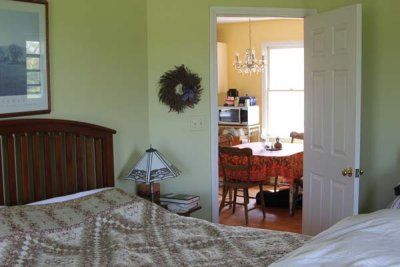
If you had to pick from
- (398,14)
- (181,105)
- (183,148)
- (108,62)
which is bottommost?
(183,148)

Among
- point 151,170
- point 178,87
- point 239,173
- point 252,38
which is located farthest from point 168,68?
point 252,38

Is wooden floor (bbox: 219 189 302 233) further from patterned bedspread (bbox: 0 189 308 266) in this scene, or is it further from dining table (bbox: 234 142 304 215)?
patterned bedspread (bbox: 0 189 308 266)

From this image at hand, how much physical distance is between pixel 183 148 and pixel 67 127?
1189 millimetres

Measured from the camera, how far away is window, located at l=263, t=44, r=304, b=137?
7723 mm

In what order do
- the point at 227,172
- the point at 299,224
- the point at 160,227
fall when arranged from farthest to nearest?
the point at 227,172 < the point at 299,224 < the point at 160,227

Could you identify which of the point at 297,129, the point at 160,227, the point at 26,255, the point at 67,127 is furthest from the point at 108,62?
the point at 297,129

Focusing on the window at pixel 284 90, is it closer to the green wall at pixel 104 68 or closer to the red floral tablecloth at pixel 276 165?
the red floral tablecloth at pixel 276 165

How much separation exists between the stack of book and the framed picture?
3.90 feet

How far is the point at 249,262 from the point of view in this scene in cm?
230

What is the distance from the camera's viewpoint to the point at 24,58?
298 centimetres

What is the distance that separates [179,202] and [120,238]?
117 cm

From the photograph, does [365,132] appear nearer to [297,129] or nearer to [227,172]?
[227,172]

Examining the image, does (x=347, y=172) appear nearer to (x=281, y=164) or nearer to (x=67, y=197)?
(x=67, y=197)

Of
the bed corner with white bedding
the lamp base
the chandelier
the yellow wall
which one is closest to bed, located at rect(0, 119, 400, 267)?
the bed corner with white bedding
